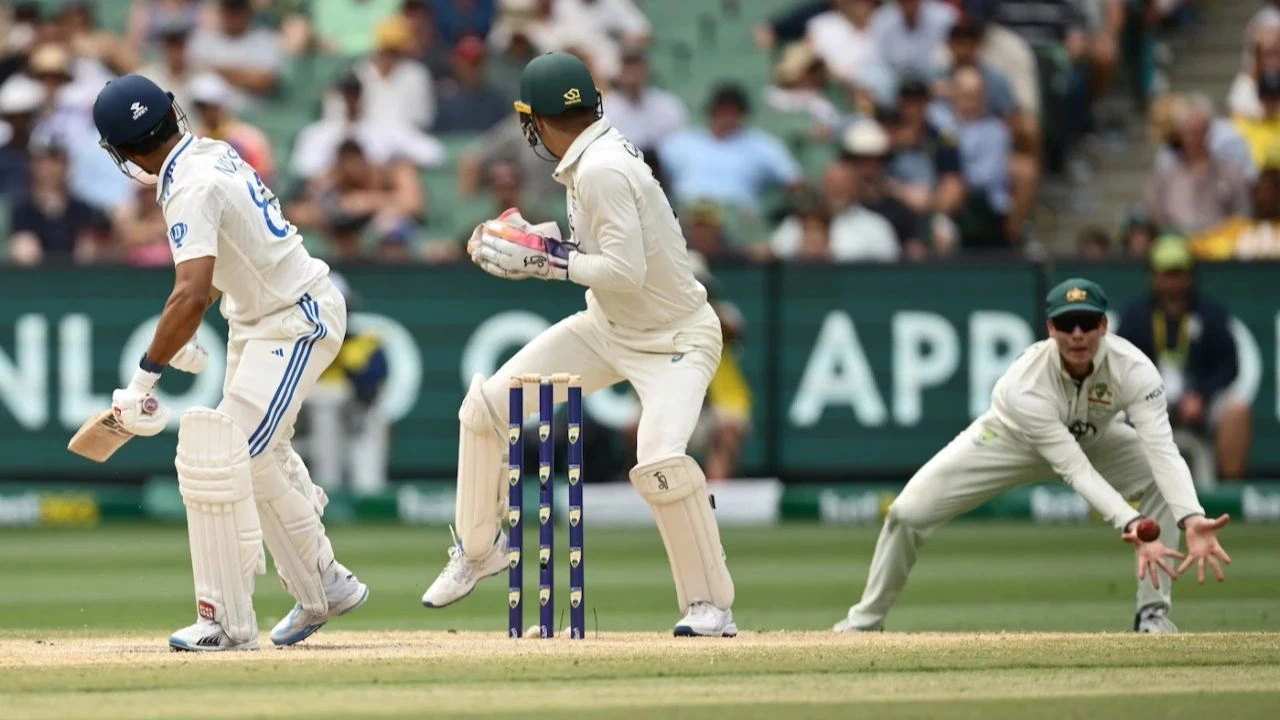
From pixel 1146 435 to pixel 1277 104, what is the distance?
8455 mm

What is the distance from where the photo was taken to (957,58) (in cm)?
1659

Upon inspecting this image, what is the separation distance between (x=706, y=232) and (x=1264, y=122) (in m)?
4.39

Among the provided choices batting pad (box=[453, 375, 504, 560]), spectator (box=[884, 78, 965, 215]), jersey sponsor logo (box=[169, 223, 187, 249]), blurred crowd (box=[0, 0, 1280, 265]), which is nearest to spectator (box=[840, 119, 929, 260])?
blurred crowd (box=[0, 0, 1280, 265])

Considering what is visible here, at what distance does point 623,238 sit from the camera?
26.4 ft

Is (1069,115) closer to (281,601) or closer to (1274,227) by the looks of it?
(1274,227)

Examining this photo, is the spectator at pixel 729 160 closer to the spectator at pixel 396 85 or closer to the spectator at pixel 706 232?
the spectator at pixel 706 232

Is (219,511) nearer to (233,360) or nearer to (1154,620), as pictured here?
(233,360)

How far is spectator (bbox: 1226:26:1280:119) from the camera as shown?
16.4 m

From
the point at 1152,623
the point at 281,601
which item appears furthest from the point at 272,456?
the point at 1152,623

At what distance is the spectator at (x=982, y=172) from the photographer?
16.1 metres

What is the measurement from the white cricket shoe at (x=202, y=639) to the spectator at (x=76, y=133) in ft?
28.8

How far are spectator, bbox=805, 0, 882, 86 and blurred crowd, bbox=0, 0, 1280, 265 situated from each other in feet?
0.05

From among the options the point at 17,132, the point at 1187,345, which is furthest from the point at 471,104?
the point at 1187,345

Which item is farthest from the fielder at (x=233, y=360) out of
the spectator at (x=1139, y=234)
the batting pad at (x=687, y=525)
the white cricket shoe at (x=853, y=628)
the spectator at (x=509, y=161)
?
the spectator at (x=1139, y=234)
